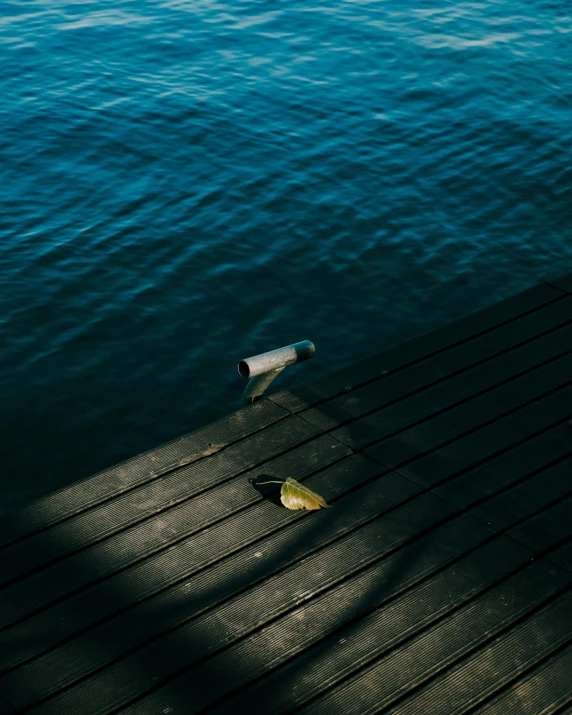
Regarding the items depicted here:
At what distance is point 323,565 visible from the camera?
426 cm

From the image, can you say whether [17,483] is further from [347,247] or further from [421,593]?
[347,247]

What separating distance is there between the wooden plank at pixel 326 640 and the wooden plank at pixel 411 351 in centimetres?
149

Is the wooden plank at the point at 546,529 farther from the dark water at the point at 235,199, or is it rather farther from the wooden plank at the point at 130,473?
the dark water at the point at 235,199

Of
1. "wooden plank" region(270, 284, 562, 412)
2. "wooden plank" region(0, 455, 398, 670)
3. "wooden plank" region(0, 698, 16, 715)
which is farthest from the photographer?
"wooden plank" region(270, 284, 562, 412)

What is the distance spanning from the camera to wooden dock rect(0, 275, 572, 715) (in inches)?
146

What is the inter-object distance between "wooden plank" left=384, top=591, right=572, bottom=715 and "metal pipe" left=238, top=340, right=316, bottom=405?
1.99 m

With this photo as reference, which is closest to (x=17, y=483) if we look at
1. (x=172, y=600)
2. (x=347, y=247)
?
(x=172, y=600)

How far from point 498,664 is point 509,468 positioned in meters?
1.30

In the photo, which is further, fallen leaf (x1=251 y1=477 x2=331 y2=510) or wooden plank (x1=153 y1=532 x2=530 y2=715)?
fallen leaf (x1=251 y1=477 x2=331 y2=510)

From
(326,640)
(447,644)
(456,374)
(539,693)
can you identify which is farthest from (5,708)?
(456,374)

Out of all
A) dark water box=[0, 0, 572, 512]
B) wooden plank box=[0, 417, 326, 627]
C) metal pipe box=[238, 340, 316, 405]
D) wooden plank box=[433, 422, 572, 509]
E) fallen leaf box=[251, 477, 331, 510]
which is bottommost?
dark water box=[0, 0, 572, 512]

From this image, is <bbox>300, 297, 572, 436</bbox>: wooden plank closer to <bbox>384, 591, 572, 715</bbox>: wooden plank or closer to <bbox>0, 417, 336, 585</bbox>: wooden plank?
<bbox>0, 417, 336, 585</bbox>: wooden plank

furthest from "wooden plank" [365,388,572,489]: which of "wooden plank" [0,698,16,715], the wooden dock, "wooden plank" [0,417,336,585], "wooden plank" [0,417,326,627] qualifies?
"wooden plank" [0,698,16,715]

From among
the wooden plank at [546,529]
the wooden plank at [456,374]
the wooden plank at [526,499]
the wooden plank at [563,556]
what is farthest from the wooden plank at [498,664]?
the wooden plank at [456,374]
